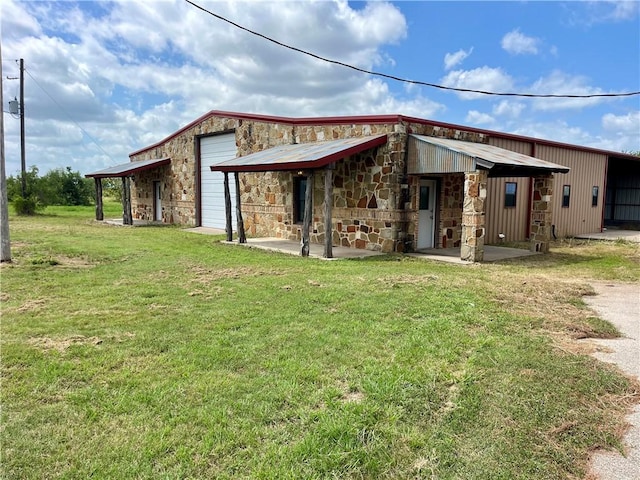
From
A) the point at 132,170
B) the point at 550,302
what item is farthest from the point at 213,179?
the point at 550,302

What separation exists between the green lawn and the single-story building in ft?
13.9

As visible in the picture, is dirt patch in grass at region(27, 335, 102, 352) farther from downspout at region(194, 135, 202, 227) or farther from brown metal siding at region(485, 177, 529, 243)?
downspout at region(194, 135, 202, 227)

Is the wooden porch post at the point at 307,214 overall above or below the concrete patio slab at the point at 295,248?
above

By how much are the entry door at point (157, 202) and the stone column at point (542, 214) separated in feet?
54.4

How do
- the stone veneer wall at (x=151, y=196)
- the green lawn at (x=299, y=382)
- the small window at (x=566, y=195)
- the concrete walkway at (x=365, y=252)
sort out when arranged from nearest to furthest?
the green lawn at (x=299, y=382), the concrete walkway at (x=365, y=252), the small window at (x=566, y=195), the stone veneer wall at (x=151, y=196)

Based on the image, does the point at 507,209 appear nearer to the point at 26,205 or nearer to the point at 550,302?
the point at 550,302

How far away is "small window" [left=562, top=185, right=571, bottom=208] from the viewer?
709 inches

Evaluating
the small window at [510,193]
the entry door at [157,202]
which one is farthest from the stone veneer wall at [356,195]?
the entry door at [157,202]

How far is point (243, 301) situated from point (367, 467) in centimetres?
386

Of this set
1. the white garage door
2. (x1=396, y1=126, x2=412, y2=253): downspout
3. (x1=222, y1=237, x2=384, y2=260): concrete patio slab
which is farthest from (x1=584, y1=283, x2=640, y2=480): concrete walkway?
the white garage door

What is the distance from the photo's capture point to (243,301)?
6.37 meters

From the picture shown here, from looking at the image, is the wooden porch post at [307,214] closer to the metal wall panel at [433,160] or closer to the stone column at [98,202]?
the metal wall panel at [433,160]

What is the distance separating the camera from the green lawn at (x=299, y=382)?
2832 mm

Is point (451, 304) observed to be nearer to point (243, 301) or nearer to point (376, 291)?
point (376, 291)
